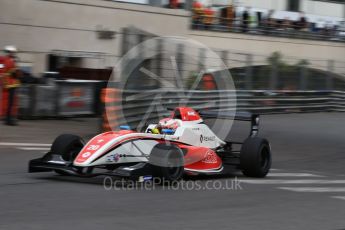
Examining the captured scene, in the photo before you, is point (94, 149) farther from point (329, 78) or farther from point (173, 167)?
point (329, 78)

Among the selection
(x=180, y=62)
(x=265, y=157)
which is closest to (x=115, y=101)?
(x=180, y=62)

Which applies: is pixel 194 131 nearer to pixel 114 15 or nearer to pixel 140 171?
pixel 140 171

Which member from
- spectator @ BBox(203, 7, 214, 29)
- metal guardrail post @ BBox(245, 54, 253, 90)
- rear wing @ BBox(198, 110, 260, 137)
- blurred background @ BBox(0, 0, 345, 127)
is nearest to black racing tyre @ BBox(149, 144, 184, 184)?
rear wing @ BBox(198, 110, 260, 137)

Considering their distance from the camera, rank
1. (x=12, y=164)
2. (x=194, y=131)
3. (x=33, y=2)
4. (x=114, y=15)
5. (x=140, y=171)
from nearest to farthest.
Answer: (x=140, y=171) → (x=194, y=131) → (x=12, y=164) → (x=33, y=2) → (x=114, y=15)

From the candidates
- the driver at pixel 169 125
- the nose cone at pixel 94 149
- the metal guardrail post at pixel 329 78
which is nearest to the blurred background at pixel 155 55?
the metal guardrail post at pixel 329 78

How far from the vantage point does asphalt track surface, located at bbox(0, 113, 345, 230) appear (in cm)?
706

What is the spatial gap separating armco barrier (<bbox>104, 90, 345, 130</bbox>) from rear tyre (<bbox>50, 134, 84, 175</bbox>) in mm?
4825

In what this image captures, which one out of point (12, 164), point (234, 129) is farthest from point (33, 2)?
point (12, 164)

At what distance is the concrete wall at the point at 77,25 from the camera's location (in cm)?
2273

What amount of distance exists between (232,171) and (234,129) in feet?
27.1

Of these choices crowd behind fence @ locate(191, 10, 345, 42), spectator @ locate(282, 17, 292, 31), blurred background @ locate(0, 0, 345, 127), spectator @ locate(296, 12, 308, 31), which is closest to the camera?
blurred background @ locate(0, 0, 345, 127)

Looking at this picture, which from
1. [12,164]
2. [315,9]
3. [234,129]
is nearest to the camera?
[12,164]

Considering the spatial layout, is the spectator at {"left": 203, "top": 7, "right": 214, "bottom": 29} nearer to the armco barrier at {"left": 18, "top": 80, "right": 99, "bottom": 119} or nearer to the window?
the window

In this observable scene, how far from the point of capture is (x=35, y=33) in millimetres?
23422
